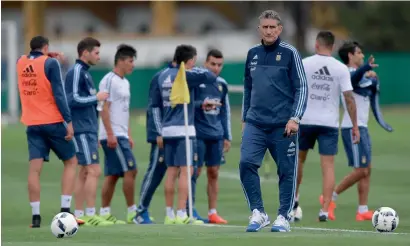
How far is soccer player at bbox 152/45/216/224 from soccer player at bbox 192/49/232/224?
1.97 feet

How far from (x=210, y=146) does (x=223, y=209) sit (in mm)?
1572

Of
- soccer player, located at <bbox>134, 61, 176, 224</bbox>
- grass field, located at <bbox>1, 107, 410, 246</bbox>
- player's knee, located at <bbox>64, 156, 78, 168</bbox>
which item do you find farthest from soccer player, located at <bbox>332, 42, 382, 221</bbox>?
player's knee, located at <bbox>64, 156, 78, 168</bbox>

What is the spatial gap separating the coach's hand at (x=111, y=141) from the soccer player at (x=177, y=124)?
2.09 ft

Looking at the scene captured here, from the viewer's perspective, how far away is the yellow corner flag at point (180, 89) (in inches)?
632

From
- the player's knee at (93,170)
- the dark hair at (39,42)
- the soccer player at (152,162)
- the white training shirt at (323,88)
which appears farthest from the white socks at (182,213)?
the dark hair at (39,42)

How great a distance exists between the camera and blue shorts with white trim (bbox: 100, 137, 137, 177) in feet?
55.6

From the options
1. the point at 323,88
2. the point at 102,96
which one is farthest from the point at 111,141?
the point at 323,88

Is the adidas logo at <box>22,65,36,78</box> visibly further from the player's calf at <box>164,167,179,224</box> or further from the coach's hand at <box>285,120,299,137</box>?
the coach's hand at <box>285,120,299,137</box>

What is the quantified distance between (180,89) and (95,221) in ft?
6.48

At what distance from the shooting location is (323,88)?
16391mm

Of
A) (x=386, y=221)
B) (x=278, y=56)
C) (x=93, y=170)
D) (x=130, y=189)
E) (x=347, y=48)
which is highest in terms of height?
(x=347, y=48)

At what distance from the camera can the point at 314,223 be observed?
53.5 feet

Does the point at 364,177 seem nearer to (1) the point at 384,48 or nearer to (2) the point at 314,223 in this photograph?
(2) the point at 314,223

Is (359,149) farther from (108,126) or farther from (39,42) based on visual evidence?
(39,42)
